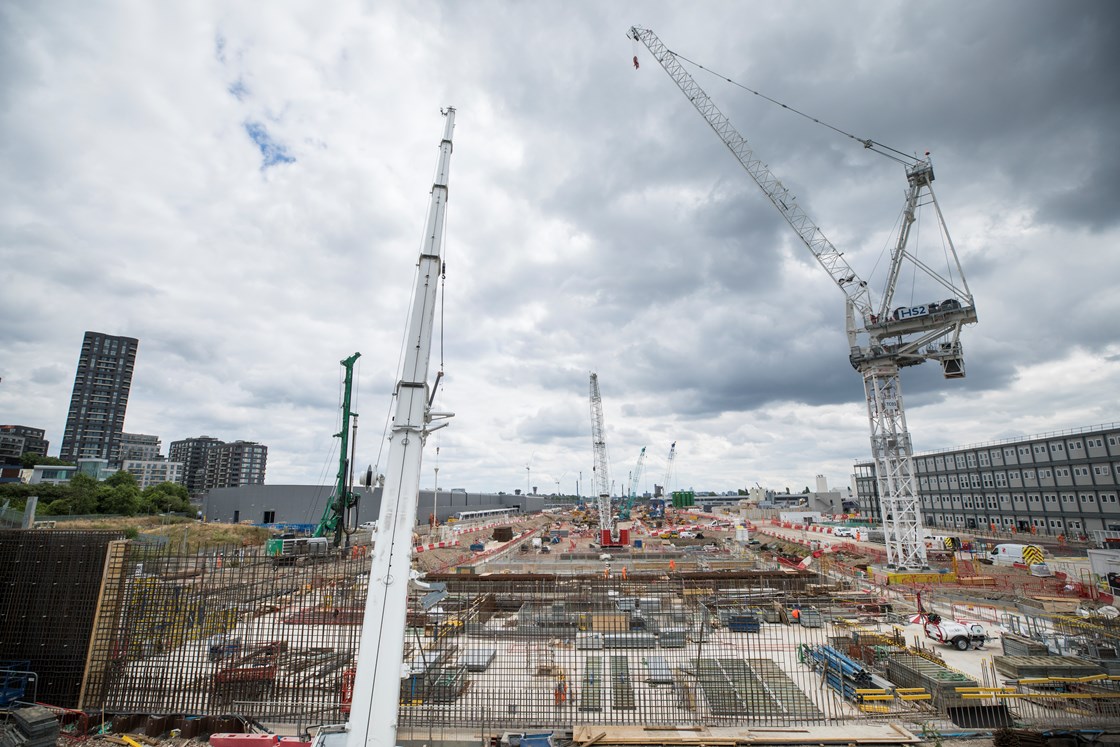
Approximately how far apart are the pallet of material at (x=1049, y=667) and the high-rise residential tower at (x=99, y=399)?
168964 millimetres

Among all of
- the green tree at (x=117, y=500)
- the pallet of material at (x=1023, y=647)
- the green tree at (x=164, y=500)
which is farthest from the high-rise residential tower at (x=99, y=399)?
the pallet of material at (x=1023, y=647)

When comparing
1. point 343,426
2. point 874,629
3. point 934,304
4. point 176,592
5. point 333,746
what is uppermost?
point 934,304

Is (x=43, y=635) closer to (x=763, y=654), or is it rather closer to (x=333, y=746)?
(x=333, y=746)

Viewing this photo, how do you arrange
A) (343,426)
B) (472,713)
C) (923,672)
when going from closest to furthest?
(472,713) → (923,672) → (343,426)

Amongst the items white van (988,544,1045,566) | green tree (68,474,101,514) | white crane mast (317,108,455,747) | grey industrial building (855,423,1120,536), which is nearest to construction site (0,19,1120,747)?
white crane mast (317,108,455,747)

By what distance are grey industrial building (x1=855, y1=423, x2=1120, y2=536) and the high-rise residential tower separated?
178131 millimetres

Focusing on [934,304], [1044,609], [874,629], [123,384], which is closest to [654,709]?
[874,629]

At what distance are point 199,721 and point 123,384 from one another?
162006mm

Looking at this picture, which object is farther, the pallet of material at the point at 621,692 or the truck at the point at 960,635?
the truck at the point at 960,635

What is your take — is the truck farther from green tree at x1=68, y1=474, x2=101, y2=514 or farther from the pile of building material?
green tree at x1=68, y1=474, x2=101, y2=514

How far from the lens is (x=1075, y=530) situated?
55.2m

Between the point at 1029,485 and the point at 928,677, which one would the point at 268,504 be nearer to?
the point at 928,677

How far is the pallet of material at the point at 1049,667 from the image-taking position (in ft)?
46.9

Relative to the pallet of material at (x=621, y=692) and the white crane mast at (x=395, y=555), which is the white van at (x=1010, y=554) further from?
the white crane mast at (x=395, y=555)
